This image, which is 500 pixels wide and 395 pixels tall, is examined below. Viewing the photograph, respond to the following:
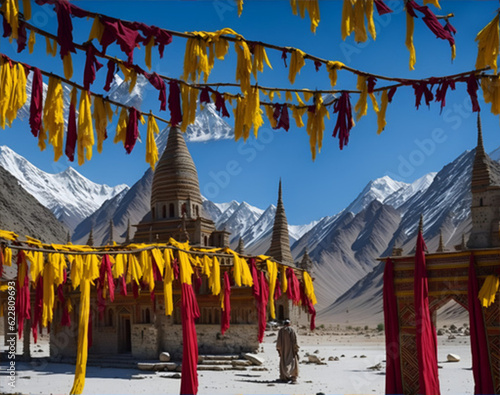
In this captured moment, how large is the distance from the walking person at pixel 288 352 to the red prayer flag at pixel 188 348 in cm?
757

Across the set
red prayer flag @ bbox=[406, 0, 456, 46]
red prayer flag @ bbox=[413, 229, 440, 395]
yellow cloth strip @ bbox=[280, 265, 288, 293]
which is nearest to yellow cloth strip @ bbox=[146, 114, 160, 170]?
red prayer flag @ bbox=[406, 0, 456, 46]

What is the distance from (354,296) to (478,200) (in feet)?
214

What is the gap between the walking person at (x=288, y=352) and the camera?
17484 millimetres

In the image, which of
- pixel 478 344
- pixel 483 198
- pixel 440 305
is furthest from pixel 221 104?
pixel 483 198

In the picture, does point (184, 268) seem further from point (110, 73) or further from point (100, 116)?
point (110, 73)

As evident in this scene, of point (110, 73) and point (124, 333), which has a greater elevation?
point (110, 73)

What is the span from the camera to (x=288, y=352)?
1775 cm

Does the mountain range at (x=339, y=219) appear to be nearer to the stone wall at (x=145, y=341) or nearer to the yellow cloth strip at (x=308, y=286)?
the stone wall at (x=145, y=341)

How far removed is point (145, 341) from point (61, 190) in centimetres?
15878

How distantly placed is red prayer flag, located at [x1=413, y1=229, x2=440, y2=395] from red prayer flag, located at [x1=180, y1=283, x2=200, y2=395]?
174 inches

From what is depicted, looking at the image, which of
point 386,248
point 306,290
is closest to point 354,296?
point 386,248

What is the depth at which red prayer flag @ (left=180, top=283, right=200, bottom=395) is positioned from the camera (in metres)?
→ 9.76

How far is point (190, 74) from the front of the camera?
4.84 meters

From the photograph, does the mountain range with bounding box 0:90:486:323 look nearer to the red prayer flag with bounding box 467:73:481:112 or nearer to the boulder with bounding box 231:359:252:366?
the boulder with bounding box 231:359:252:366
